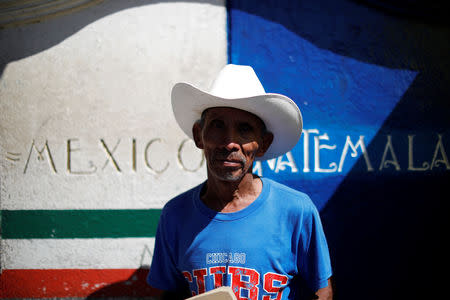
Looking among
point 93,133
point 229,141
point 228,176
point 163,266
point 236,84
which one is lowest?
point 163,266

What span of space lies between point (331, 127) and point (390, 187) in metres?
0.69

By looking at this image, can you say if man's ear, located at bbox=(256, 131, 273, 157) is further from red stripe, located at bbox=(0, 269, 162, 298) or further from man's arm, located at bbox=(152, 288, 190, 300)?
red stripe, located at bbox=(0, 269, 162, 298)

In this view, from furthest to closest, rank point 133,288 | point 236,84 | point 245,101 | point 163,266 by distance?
point 133,288 < point 163,266 < point 236,84 < point 245,101

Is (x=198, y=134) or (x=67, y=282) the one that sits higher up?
(x=198, y=134)

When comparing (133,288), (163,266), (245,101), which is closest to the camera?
(245,101)

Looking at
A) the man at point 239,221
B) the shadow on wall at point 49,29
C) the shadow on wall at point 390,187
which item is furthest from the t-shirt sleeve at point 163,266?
the shadow on wall at point 49,29

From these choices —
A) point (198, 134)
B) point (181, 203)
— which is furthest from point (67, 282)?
point (198, 134)

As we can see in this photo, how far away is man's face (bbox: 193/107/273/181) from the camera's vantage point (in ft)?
5.59

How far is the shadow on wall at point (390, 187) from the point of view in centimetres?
289

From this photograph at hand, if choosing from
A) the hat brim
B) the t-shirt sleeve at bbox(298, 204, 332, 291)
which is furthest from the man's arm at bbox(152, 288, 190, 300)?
the hat brim

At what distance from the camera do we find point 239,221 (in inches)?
68.2

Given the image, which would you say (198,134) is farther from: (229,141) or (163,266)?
(163,266)

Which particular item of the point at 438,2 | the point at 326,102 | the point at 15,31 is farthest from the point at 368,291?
the point at 15,31

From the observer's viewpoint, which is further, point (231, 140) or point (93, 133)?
point (93, 133)
